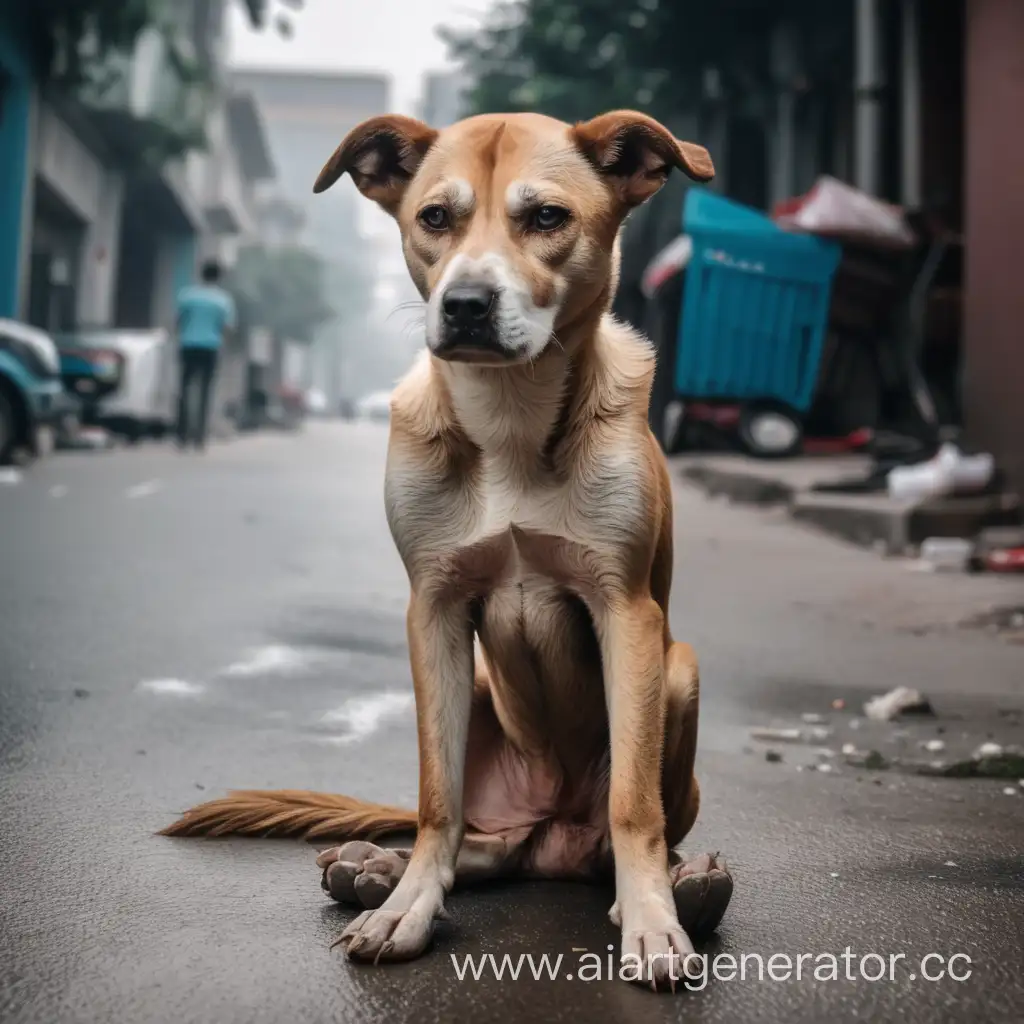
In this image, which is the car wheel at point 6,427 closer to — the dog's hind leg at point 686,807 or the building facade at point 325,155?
the dog's hind leg at point 686,807

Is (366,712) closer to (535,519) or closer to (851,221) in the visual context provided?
(535,519)

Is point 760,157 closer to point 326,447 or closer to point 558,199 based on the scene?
point 326,447

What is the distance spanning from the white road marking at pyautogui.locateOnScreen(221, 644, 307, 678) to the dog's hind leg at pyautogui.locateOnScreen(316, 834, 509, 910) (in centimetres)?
215

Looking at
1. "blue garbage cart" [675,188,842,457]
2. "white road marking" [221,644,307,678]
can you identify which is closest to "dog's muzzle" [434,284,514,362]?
"white road marking" [221,644,307,678]

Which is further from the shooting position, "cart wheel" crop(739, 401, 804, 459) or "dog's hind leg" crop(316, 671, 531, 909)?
"cart wheel" crop(739, 401, 804, 459)

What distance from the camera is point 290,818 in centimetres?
269

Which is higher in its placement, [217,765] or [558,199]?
[558,199]

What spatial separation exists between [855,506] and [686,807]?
6039 mm

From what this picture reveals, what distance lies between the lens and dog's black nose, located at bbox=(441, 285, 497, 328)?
212cm

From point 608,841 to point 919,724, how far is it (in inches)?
75.6

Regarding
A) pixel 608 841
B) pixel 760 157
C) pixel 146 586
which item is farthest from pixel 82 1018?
pixel 760 157

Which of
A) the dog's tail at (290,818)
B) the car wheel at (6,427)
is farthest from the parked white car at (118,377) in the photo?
the dog's tail at (290,818)

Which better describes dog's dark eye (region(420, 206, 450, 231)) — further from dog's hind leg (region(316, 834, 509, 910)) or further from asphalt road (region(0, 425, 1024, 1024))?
asphalt road (region(0, 425, 1024, 1024))

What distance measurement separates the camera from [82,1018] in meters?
1.83
